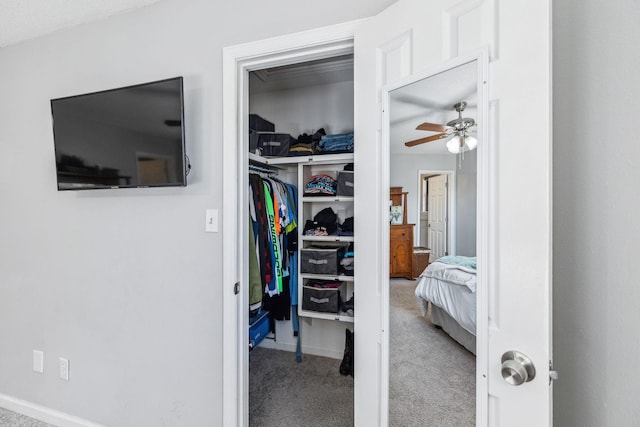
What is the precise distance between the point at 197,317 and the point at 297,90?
7.22ft

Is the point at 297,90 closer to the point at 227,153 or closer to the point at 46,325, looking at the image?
the point at 227,153

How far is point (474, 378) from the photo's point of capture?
831mm

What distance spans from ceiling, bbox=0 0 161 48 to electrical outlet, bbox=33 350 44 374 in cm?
198

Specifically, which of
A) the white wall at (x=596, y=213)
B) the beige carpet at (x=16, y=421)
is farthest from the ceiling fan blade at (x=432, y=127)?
the beige carpet at (x=16, y=421)

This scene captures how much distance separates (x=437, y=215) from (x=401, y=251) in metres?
0.18

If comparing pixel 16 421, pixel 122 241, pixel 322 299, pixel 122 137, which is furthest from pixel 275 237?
pixel 16 421

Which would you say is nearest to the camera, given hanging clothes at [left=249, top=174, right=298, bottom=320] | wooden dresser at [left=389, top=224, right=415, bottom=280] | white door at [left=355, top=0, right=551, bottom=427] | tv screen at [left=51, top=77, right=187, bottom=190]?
white door at [left=355, top=0, right=551, bottom=427]

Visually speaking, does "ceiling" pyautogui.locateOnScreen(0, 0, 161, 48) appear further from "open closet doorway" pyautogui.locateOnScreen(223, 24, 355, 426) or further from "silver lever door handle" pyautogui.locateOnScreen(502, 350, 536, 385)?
"silver lever door handle" pyautogui.locateOnScreen(502, 350, 536, 385)

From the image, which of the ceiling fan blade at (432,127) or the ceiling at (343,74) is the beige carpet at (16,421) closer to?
the ceiling at (343,74)

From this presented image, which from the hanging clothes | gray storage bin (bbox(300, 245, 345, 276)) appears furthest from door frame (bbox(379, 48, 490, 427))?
gray storage bin (bbox(300, 245, 345, 276))

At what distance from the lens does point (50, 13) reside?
161 centimetres

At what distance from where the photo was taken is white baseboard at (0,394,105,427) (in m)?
1.74

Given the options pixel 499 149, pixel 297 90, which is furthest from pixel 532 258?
pixel 297 90

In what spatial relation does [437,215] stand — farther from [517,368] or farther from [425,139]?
[517,368]
